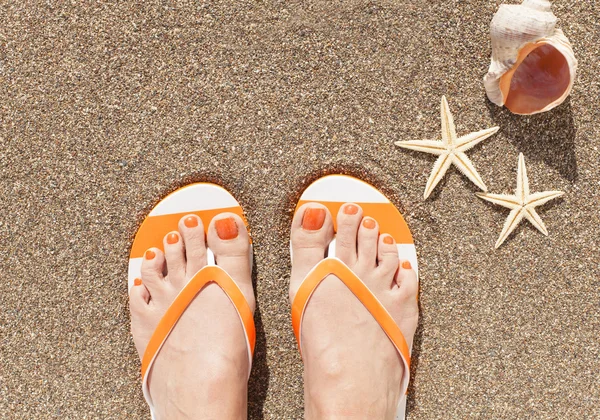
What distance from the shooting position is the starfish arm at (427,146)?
1355 millimetres

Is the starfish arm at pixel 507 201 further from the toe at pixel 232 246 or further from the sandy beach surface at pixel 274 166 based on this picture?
the toe at pixel 232 246

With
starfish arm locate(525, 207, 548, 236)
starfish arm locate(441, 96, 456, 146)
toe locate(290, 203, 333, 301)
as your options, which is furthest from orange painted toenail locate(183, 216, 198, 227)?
starfish arm locate(525, 207, 548, 236)

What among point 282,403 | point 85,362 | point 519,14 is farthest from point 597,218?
point 85,362

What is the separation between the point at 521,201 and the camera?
1.37 meters

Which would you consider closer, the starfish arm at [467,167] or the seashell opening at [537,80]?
the seashell opening at [537,80]

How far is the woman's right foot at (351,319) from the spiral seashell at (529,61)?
562 mm

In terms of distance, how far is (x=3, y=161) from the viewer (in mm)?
1394

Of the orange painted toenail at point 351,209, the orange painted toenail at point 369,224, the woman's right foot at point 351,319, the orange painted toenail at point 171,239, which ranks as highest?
the orange painted toenail at point 171,239

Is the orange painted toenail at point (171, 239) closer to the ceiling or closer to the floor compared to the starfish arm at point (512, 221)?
closer to the ceiling

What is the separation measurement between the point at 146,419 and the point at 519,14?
1.67 metres

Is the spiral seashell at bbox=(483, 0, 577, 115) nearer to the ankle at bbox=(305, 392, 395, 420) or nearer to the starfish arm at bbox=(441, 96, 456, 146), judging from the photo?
the starfish arm at bbox=(441, 96, 456, 146)

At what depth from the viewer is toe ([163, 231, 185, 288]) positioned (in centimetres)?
139

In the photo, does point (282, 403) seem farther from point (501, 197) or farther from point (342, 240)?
point (501, 197)

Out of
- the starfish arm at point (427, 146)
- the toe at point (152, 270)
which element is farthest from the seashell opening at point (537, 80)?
the toe at point (152, 270)
